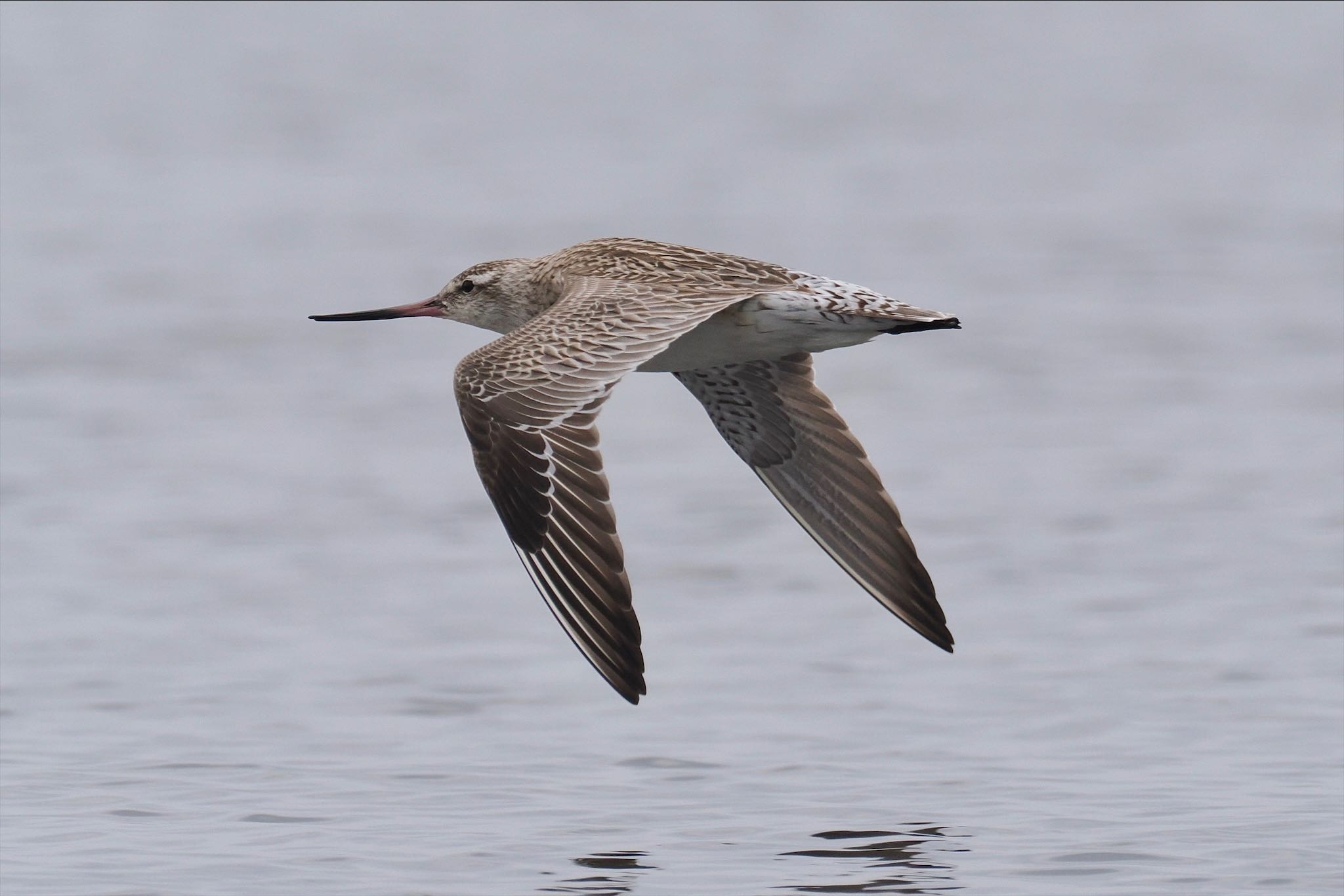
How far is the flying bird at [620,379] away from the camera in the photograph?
816 cm

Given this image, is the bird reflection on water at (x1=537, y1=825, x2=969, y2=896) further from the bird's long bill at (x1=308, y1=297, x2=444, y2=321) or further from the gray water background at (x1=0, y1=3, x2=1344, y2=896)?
the bird's long bill at (x1=308, y1=297, x2=444, y2=321)

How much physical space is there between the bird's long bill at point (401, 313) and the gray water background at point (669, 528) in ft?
5.36

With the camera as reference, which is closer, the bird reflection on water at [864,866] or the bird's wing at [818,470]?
the bird reflection on water at [864,866]

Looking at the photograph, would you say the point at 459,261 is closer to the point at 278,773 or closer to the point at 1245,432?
the point at 1245,432

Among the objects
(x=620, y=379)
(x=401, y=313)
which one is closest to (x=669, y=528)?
(x=401, y=313)

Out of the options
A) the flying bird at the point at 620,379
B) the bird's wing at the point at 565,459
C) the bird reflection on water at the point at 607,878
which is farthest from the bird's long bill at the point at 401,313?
the bird reflection on water at the point at 607,878

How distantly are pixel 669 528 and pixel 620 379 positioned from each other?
19.0 ft

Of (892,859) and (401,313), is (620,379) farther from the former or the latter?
(401,313)

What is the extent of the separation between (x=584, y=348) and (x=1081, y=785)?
2469 mm

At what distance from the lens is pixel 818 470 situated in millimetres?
10172

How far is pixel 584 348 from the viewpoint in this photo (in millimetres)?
8695

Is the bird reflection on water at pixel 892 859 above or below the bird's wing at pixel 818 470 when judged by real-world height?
below

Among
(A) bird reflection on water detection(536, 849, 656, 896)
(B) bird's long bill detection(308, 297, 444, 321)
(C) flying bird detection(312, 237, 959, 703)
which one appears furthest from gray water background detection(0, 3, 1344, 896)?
(B) bird's long bill detection(308, 297, 444, 321)

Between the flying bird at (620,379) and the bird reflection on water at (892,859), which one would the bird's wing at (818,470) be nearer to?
the flying bird at (620,379)
